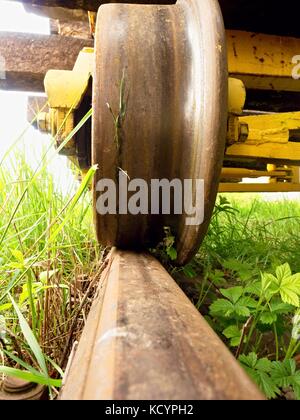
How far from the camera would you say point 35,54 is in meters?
2.06

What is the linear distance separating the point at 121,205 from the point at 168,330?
554 mm

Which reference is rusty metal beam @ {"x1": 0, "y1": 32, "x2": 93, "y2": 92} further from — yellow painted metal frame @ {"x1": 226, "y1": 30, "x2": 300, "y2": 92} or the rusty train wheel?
the rusty train wheel

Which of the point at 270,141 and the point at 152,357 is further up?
the point at 270,141

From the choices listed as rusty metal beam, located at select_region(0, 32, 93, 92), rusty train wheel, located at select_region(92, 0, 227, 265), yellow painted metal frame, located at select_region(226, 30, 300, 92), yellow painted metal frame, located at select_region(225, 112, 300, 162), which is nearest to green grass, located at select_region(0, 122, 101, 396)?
rusty train wheel, located at select_region(92, 0, 227, 265)

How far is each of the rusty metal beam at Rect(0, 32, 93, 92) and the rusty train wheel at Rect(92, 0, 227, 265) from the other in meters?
1.13

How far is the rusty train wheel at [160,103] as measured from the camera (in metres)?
0.90

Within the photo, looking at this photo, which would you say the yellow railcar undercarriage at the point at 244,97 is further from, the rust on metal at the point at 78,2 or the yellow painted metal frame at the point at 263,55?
the rust on metal at the point at 78,2

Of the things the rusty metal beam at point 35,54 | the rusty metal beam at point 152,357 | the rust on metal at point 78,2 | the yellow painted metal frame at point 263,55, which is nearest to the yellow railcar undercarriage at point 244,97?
the yellow painted metal frame at point 263,55

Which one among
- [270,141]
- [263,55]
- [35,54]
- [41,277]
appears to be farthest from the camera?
[35,54]

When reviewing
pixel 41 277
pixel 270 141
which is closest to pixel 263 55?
pixel 270 141

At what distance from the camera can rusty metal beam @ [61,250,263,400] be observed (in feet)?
1.12

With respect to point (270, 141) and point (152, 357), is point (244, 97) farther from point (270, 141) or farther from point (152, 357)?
point (152, 357)

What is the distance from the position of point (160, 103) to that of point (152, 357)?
692mm

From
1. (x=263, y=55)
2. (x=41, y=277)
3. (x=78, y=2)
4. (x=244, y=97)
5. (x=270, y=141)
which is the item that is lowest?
(x=41, y=277)
